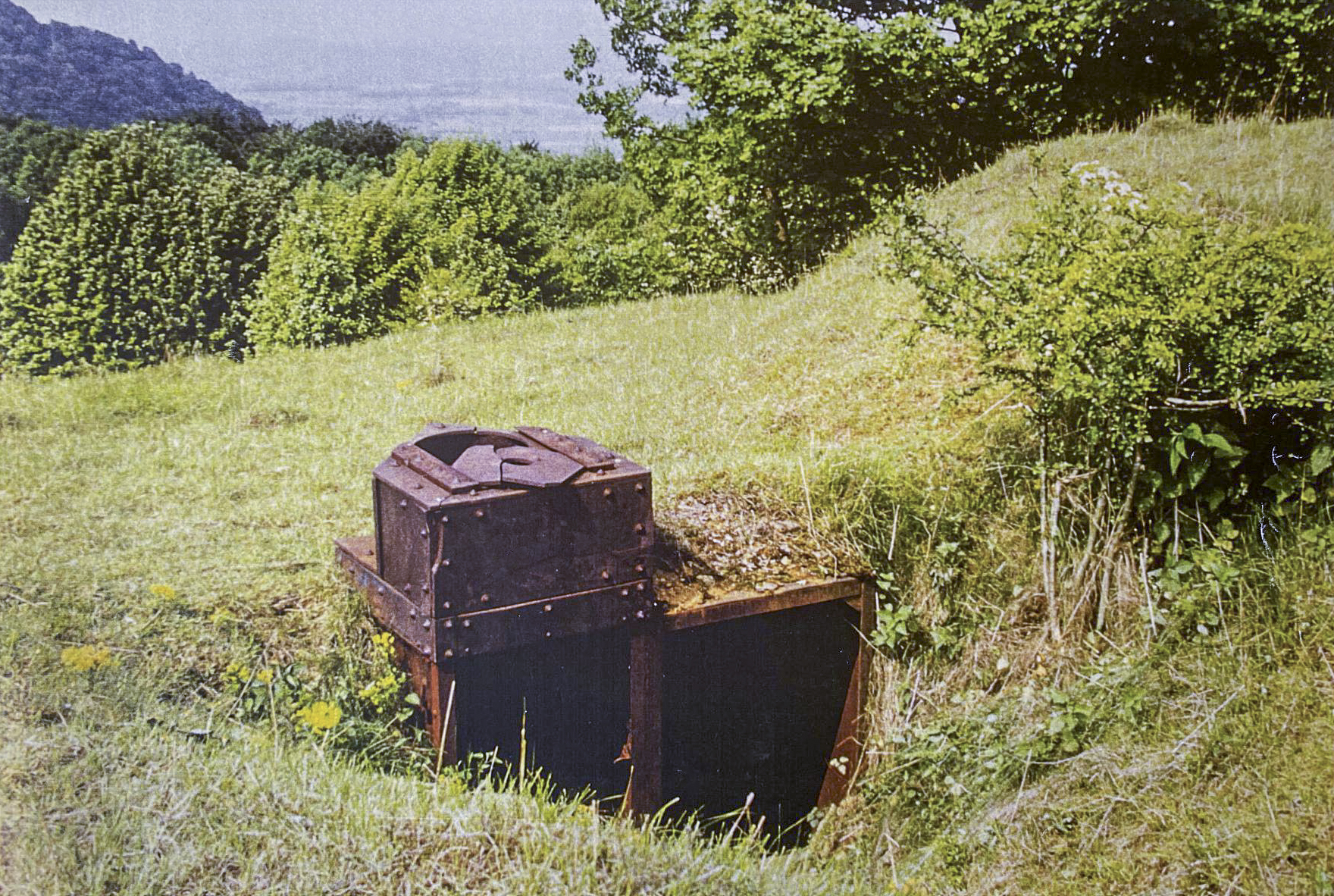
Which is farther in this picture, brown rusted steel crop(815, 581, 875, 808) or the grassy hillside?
brown rusted steel crop(815, 581, 875, 808)

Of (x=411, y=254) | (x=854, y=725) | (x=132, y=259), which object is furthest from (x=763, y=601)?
(x=132, y=259)

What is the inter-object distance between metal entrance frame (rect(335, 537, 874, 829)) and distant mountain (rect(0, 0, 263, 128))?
1.58 m

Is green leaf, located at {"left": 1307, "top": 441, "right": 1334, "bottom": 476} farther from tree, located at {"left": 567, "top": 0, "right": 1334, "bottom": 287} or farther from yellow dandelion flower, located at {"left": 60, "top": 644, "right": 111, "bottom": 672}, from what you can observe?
yellow dandelion flower, located at {"left": 60, "top": 644, "right": 111, "bottom": 672}

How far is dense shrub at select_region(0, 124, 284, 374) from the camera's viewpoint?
13.4 feet

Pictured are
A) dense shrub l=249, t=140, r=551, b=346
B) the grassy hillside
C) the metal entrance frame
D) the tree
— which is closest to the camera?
the grassy hillside

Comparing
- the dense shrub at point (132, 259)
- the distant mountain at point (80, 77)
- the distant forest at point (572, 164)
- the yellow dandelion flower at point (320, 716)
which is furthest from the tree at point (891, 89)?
the yellow dandelion flower at point (320, 716)

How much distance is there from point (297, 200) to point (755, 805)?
12.0ft

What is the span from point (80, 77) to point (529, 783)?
2.61 meters

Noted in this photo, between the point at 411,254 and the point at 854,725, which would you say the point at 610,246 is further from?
the point at 854,725

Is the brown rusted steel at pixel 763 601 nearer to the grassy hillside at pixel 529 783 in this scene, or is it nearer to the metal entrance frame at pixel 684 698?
the metal entrance frame at pixel 684 698

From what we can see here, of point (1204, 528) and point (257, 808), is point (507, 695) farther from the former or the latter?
point (1204, 528)

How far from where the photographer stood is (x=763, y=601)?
159 inches

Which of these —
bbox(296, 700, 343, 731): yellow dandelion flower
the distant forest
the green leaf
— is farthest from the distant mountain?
the green leaf

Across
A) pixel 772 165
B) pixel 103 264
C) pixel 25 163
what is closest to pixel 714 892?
pixel 25 163
